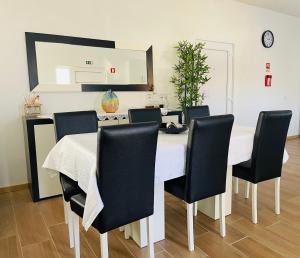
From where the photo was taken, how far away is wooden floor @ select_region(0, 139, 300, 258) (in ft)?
6.05

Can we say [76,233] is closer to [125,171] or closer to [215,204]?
[125,171]

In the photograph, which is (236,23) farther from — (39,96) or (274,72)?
(39,96)

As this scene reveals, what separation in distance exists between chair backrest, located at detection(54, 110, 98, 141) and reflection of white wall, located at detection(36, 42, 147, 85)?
1077 mm

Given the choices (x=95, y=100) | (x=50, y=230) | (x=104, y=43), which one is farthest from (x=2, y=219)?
(x=104, y=43)

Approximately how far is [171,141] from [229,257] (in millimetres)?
937

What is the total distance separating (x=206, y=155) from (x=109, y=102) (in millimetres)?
1894

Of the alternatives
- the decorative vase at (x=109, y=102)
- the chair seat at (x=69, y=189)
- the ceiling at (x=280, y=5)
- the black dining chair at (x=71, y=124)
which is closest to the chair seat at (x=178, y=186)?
the chair seat at (x=69, y=189)

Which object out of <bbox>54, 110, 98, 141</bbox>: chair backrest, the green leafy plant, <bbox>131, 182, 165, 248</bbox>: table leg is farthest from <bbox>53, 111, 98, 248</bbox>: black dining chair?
the green leafy plant

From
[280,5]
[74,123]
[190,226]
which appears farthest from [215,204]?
[280,5]

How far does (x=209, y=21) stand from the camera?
4.43 meters

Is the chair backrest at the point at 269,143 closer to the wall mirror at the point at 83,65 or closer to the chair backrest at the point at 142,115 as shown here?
the chair backrest at the point at 142,115

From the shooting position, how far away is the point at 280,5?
500cm

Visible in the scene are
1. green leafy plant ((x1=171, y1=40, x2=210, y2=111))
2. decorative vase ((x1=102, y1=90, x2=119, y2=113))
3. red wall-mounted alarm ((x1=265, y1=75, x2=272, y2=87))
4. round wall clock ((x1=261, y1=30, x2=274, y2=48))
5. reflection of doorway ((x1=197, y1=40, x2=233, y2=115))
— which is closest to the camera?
decorative vase ((x1=102, y1=90, x2=119, y2=113))

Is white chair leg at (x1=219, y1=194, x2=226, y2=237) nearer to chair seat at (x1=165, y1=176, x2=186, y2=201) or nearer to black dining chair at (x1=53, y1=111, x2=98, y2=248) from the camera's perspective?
chair seat at (x1=165, y1=176, x2=186, y2=201)
